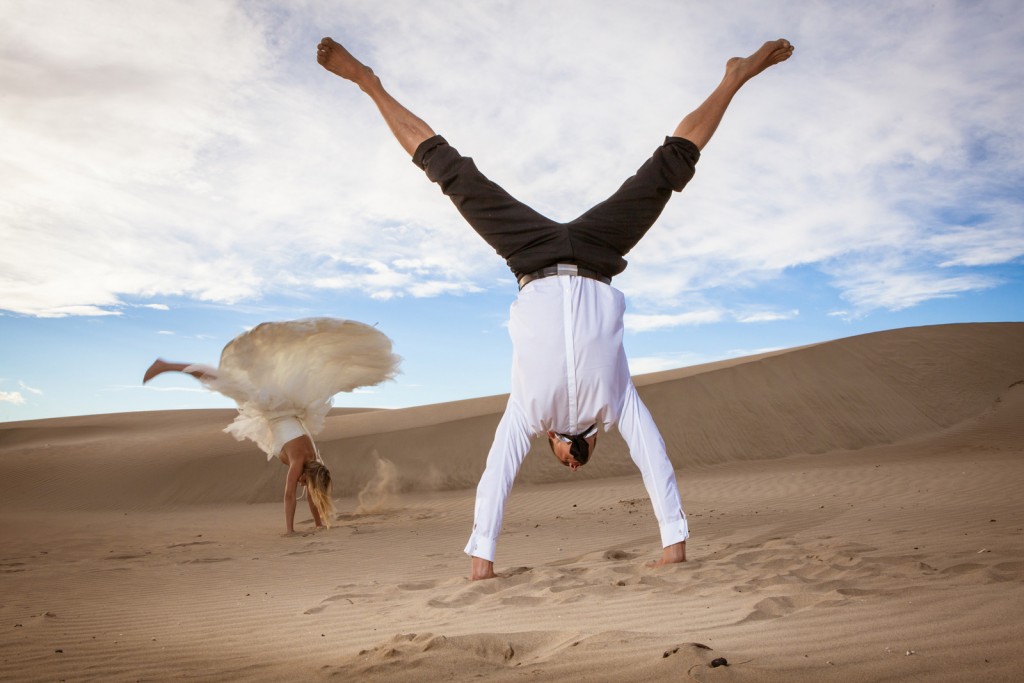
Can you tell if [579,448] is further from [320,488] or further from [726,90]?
[320,488]

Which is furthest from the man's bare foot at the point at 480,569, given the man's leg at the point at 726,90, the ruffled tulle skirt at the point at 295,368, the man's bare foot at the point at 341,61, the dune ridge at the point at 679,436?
the dune ridge at the point at 679,436

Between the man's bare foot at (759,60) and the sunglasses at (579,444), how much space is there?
211 centimetres

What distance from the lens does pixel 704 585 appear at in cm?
464

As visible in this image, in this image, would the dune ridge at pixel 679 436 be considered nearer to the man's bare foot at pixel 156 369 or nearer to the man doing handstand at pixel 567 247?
the man's bare foot at pixel 156 369

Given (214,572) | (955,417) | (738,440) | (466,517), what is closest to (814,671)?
(214,572)

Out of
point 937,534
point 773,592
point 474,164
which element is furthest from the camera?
point 937,534

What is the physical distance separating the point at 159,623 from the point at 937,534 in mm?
5853

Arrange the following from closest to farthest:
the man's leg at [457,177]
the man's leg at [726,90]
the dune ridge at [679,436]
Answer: the man's leg at [457,177], the man's leg at [726,90], the dune ridge at [679,436]

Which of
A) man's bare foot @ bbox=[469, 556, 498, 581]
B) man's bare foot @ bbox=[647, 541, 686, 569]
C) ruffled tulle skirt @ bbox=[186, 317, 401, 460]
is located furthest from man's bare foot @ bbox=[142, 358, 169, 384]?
man's bare foot @ bbox=[647, 541, 686, 569]

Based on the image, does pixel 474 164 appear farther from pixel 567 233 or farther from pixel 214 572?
pixel 214 572

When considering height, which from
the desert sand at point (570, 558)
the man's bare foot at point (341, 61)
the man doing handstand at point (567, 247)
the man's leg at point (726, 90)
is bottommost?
the desert sand at point (570, 558)

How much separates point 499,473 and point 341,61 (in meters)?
2.50

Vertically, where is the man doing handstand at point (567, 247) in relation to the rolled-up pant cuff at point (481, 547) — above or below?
above

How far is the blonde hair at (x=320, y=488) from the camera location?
34.5 ft
